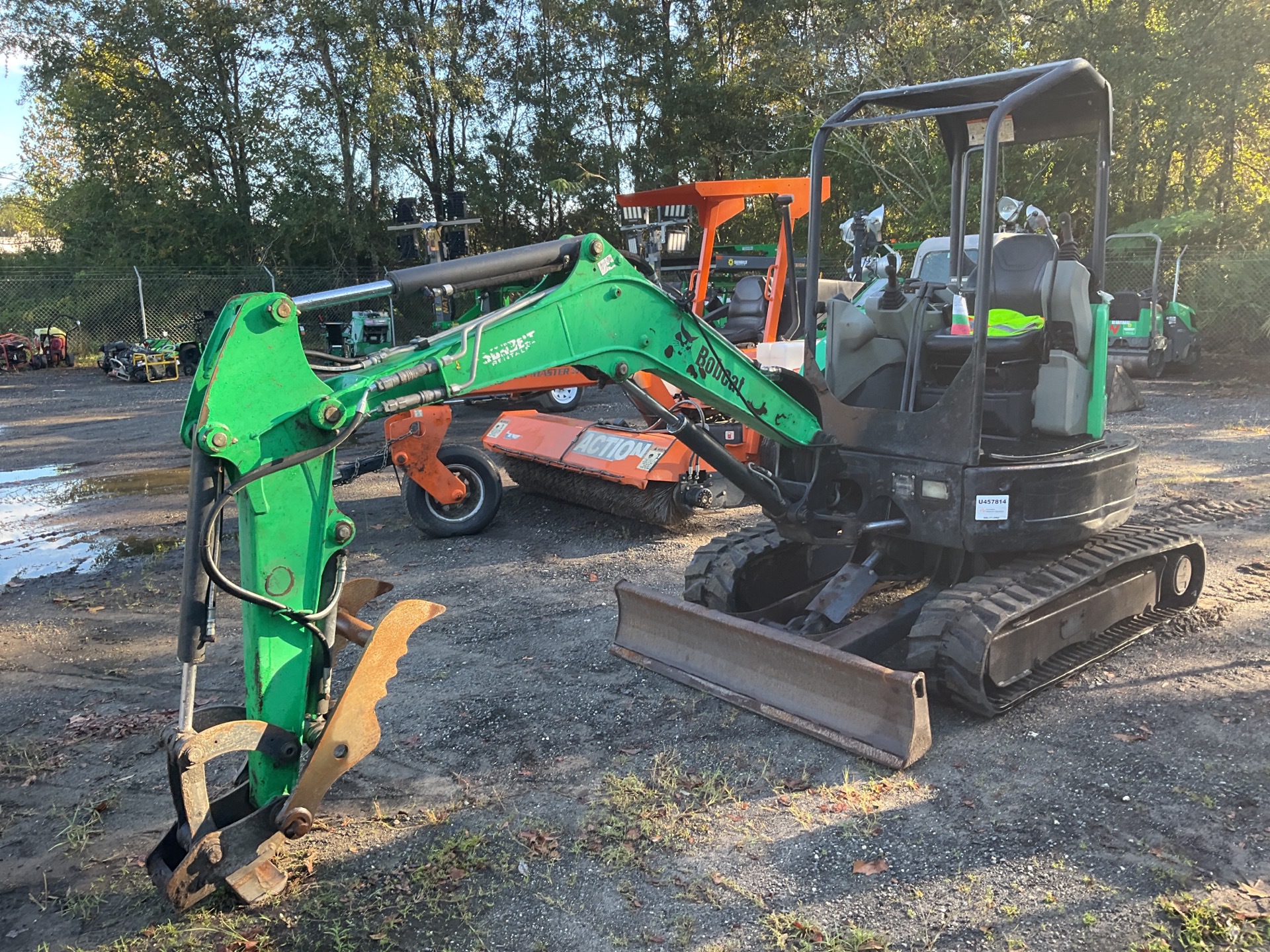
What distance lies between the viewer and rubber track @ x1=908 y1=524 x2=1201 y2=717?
13.6 ft

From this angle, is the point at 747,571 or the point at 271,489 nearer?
the point at 271,489

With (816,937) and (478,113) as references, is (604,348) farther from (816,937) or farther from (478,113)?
(478,113)

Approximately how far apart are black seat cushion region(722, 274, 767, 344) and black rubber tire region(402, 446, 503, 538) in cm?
367

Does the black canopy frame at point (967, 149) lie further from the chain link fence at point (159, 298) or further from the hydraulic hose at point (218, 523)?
the chain link fence at point (159, 298)

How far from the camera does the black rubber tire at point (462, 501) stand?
7645 millimetres

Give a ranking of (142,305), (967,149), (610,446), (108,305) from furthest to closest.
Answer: (108,305), (142,305), (610,446), (967,149)

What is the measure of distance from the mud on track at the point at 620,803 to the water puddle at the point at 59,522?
1.03 m

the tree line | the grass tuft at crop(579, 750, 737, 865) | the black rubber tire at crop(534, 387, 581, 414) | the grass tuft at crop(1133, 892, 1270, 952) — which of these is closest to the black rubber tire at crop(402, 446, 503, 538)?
the grass tuft at crop(579, 750, 737, 865)

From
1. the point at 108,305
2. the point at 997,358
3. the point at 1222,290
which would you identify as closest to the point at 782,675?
the point at 997,358

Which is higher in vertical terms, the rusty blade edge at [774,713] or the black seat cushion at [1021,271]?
the black seat cushion at [1021,271]

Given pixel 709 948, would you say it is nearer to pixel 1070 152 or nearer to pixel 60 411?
pixel 60 411

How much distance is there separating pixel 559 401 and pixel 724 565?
931 centimetres

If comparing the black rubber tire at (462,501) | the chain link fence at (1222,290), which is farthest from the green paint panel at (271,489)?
→ the chain link fence at (1222,290)

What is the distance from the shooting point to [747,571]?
5.24 metres
